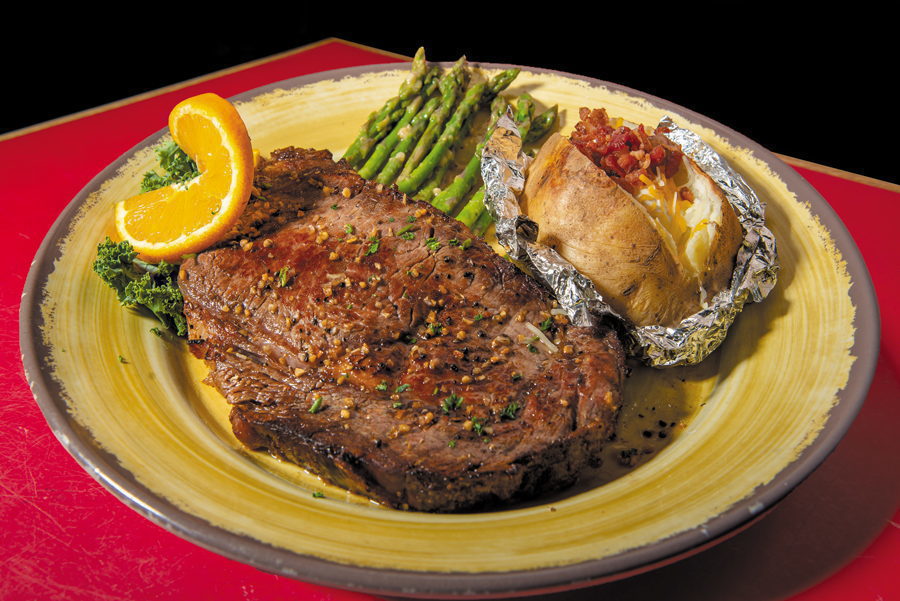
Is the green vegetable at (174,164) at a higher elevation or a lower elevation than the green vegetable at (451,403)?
lower

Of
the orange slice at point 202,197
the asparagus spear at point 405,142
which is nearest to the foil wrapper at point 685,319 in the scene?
the asparagus spear at point 405,142

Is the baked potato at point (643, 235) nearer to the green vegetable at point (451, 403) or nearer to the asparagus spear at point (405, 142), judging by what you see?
the green vegetable at point (451, 403)

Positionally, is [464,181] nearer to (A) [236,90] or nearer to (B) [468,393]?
(B) [468,393]

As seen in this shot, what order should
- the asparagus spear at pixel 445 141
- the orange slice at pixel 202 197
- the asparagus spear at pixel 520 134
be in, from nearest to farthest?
1. the orange slice at pixel 202 197
2. the asparagus spear at pixel 520 134
3. the asparagus spear at pixel 445 141

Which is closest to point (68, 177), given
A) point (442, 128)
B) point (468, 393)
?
point (442, 128)

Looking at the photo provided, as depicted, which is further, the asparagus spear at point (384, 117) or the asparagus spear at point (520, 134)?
the asparagus spear at point (384, 117)

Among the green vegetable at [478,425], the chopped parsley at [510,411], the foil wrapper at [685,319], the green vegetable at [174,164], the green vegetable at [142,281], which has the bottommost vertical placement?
the green vegetable at [142,281]

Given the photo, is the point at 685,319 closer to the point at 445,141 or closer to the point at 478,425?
the point at 478,425
